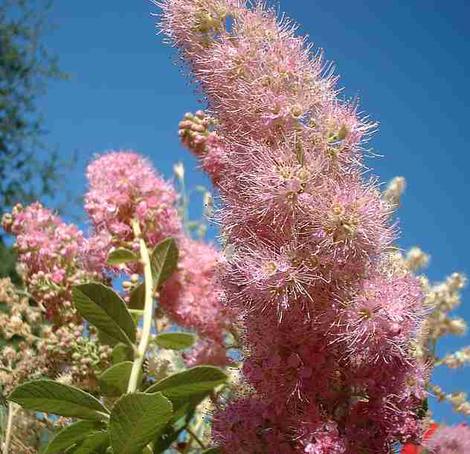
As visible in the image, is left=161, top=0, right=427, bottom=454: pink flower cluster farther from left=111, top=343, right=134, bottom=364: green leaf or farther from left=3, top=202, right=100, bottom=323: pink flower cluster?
left=3, top=202, right=100, bottom=323: pink flower cluster

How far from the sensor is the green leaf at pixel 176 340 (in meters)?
1.38

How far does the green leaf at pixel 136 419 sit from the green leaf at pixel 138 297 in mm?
470

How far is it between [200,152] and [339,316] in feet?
1.94

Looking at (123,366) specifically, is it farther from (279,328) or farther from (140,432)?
(279,328)

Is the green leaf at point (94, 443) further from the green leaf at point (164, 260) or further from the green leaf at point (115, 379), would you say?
the green leaf at point (164, 260)

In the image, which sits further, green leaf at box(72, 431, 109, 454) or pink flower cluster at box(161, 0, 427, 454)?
green leaf at box(72, 431, 109, 454)

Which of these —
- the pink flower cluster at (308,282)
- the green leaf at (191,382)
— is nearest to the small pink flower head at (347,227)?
the pink flower cluster at (308,282)

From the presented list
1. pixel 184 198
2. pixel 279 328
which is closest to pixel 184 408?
pixel 279 328

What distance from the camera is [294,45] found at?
106 centimetres

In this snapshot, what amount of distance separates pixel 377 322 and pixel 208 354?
0.59m

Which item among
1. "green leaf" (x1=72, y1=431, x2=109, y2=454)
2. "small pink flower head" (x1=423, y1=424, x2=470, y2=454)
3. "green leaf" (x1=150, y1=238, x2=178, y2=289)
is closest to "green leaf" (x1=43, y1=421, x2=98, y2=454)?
"green leaf" (x1=72, y1=431, x2=109, y2=454)

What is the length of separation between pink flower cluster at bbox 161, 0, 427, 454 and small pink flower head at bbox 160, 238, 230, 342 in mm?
448

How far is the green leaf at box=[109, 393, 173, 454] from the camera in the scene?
3.24ft

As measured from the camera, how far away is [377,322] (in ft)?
2.95
